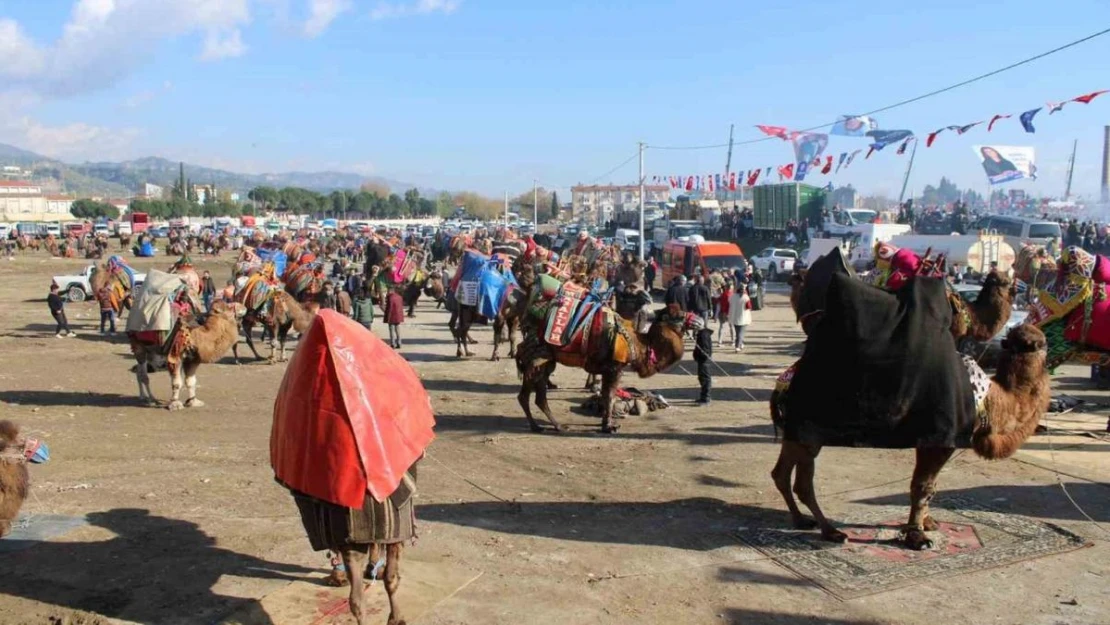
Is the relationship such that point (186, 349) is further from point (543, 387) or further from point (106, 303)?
point (106, 303)

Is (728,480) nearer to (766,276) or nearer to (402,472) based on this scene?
(402,472)

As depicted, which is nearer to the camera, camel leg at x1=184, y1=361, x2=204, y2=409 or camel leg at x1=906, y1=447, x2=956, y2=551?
camel leg at x1=906, y1=447, x2=956, y2=551

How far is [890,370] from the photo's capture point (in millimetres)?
6363

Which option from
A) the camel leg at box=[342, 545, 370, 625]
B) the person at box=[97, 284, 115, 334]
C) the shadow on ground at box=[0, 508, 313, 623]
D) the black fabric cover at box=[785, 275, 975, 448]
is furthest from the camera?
the person at box=[97, 284, 115, 334]

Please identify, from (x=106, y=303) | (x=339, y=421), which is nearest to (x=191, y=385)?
(x=339, y=421)

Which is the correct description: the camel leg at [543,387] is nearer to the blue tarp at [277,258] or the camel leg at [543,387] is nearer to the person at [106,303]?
the person at [106,303]

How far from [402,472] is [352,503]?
0.35 m

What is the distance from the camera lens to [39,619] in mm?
5699

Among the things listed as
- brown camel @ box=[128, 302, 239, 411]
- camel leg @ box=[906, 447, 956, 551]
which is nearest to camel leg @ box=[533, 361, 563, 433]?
brown camel @ box=[128, 302, 239, 411]

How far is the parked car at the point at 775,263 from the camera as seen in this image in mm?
36594

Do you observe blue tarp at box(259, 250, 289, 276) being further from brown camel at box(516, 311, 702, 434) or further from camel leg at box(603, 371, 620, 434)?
camel leg at box(603, 371, 620, 434)

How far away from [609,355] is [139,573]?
606 cm

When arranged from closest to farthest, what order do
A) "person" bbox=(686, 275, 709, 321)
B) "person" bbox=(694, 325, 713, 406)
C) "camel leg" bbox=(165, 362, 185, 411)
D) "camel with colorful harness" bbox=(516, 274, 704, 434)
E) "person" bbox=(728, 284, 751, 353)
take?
"camel with colorful harness" bbox=(516, 274, 704, 434) < "camel leg" bbox=(165, 362, 185, 411) < "person" bbox=(694, 325, 713, 406) < "person" bbox=(686, 275, 709, 321) < "person" bbox=(728, 284, 751, 353)

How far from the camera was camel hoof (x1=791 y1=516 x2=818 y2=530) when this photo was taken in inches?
292
